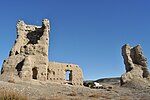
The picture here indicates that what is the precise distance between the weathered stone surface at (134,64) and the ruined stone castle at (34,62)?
6.34 metres

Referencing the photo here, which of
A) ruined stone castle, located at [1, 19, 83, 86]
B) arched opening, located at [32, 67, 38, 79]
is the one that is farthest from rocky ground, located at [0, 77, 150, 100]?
arched opening, located at [32, 67, 38, 79]

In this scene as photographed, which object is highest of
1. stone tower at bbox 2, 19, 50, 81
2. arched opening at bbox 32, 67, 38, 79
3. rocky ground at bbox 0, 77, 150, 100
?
stone tower at bbox 2, 19, 50, 81

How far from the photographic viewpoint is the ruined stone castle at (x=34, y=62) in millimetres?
27516

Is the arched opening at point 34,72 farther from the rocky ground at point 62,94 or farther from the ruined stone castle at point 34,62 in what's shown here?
the rocky ground at point 62,94

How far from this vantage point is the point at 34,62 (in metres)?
29.2

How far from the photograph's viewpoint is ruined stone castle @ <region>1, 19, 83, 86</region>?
2752 cm

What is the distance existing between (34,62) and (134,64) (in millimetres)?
14309

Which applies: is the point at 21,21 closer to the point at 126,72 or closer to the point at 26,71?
the point at 26,71

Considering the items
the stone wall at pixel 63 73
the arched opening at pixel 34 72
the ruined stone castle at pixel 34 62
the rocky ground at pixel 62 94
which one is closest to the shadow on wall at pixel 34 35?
the ruined stone castle at pixel 34 62

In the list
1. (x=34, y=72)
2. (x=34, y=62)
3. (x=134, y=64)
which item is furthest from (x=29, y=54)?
(x=134, y=64)

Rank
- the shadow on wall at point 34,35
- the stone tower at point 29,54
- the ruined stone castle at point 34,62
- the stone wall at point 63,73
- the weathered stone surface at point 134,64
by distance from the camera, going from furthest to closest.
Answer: the shadow on wall at point 34,35, the weathered stone surface at point 134,64, the stone wall at point 63,73, the ruined stone castle at point 34,62, the stone tower at point 29,54

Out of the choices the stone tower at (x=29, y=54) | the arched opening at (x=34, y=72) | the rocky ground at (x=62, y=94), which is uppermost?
the stone tower at (x=29, y=54)

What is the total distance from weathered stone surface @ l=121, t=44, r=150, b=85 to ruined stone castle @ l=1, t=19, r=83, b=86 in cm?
634

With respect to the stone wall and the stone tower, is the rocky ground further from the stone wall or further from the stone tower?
the stone wall
